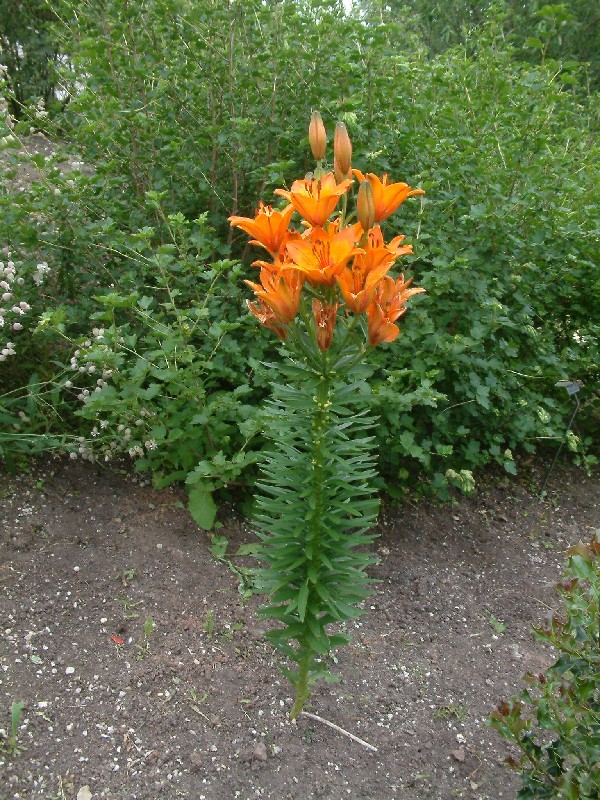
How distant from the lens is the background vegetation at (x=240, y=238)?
2869mm

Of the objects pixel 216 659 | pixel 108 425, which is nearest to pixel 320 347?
pixel 216 659

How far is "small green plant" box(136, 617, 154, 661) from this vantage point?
238 cm

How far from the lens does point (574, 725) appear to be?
1.58m

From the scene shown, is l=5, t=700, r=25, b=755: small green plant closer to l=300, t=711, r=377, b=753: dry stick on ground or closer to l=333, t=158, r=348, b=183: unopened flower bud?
l=300, t=711, r=377, b=753: dry stick on ground

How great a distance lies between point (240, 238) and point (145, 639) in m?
1.88

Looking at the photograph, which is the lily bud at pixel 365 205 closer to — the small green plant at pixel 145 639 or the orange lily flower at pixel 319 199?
the orange lily flower at pixel 319 199

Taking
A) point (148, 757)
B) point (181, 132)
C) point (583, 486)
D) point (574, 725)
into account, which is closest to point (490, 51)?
point (181, 132)

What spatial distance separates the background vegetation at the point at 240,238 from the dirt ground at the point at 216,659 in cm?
23

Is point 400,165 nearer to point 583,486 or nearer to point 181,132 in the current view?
point 181,132

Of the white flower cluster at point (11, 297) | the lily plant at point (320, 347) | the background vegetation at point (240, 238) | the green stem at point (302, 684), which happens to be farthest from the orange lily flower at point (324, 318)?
the white flower cluster at point (11, 297)

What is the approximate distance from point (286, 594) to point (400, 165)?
2.15m

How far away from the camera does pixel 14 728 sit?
6.74ft

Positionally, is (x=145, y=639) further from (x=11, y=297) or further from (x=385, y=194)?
(x=385, y=194)

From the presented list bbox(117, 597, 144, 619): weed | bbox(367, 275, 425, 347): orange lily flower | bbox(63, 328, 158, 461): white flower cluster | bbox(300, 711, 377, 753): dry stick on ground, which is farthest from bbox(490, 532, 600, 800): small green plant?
bbox(63, 328, 158, 461): white flower cluster
